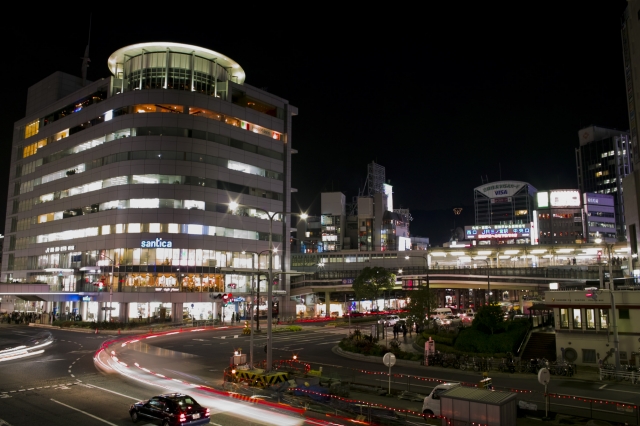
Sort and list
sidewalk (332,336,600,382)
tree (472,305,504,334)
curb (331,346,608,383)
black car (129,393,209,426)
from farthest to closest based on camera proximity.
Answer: tree (472,305,504,334), sidewalk (332,336,600,382), curb (331,346,608,383), black car (129,393,209,426)

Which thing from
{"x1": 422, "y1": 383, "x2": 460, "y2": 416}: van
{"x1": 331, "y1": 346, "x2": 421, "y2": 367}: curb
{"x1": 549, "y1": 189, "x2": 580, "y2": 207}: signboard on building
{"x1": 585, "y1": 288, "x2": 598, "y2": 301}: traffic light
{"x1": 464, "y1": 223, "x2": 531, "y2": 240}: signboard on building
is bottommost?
{"x1": 331, "y1": 346, "x2": 421, "y2": 367}: curb

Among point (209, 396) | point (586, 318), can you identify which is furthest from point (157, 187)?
point (586, 318)

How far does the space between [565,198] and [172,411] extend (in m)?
180

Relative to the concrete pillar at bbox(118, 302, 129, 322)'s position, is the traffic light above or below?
above

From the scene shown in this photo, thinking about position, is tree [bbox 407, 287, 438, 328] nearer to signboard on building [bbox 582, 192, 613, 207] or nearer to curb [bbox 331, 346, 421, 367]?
curb [bbox 331, 346, 421, 367]

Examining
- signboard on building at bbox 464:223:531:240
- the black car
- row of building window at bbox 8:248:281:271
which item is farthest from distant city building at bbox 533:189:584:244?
the black car

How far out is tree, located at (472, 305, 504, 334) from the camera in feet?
133

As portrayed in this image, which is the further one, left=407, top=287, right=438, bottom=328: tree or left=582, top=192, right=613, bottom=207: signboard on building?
left=582, top=192, right=613, bottom=207: signboard on building

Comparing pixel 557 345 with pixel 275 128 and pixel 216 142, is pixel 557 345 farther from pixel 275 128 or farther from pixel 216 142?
pixel 275 128

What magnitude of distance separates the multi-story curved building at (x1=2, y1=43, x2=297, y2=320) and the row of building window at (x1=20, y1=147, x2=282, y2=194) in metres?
0.20

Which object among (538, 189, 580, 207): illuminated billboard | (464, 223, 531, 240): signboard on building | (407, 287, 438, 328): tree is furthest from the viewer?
(538, 189, 580, 207): illuminated billboard

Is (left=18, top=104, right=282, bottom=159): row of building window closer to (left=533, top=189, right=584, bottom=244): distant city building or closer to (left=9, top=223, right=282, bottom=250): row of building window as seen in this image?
(left=9, top=223, right=282, bottom=250): row of building window

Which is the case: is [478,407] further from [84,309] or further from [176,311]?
[84,309]

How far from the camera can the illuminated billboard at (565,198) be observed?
172 meters
